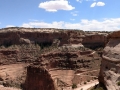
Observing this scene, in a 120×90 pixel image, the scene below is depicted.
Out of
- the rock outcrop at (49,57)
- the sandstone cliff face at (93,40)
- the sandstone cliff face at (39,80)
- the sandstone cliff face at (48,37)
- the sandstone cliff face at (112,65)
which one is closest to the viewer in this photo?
the sandstone cliff face at (112,65)

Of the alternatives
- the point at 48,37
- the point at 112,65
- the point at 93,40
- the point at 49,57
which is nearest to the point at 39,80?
the point at 49,57

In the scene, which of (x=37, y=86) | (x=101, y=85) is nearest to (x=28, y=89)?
(x=37, y=86)

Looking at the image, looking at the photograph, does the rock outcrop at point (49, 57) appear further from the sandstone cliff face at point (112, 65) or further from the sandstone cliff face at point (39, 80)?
the sandstone cliff face at point (112, 65)

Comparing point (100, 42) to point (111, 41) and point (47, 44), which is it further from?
point (111, 41)

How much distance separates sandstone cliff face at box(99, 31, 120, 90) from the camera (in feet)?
54.6

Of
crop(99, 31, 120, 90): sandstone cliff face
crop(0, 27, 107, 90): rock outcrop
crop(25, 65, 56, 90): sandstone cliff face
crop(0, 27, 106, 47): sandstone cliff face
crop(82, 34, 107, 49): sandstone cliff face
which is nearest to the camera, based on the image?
crop(99, 31, 120, 90): sandstone cliff face

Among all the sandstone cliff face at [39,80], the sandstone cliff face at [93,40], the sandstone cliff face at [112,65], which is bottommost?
the sandstone cliff face at [39,80]

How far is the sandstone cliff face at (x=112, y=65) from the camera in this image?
16650 mm

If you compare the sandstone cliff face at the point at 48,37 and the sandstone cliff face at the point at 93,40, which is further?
the sandstone cliff face at the point at 93,40

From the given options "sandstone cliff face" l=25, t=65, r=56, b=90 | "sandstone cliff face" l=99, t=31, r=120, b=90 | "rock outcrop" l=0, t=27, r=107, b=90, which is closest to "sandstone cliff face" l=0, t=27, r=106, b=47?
"rock outcrop" l=0, t=27, r=107, b=90

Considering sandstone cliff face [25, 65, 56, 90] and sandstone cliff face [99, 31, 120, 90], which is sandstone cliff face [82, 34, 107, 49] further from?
sandstone cliff face [99, 31, 120, 90]

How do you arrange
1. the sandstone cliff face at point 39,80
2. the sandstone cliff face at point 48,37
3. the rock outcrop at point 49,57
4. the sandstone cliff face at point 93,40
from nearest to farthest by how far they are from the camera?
the sandstone cliff face at point 39,80 < the rock outcrop at point 49,57 < the sandstone cliff face at point 48,37 < the sandstone cliff face at point 93,40

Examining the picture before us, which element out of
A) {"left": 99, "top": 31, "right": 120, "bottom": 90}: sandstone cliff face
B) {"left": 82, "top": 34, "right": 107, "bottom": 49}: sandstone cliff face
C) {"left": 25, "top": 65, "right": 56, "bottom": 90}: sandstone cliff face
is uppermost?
{"left": 99, "top": 31, "right": 120, "bottom": 90}: sandstone cliff face

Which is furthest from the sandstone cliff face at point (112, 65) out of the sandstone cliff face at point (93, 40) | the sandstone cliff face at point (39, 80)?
the sandstone cliff face at point (93, 40)
